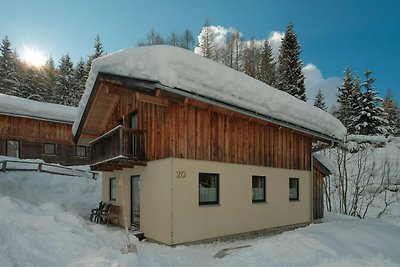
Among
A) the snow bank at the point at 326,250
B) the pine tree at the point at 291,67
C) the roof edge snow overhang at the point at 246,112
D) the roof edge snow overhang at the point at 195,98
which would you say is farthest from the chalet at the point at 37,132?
the pine tree at the point at 291,67

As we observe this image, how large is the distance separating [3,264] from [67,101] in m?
39.5

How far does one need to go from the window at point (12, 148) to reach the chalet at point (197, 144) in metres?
11.5

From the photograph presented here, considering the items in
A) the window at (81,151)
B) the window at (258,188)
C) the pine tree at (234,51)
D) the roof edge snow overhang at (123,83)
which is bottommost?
the window at (258,188)

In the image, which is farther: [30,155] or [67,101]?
[67,101]

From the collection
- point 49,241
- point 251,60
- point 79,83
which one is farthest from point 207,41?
point 49,241

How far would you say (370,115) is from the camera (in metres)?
33.2

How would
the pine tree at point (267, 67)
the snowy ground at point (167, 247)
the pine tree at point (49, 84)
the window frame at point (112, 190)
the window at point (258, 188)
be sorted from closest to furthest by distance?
the snowy ground at point (167, 247)
the window at point (258, 188)
the window frame at point (112, 190)
the pine tree at point (267, 67)
the pine tree at point (49, 84)

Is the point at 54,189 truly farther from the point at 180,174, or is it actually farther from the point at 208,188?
the point at 180,174

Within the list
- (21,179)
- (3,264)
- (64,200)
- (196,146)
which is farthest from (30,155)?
(3,264)

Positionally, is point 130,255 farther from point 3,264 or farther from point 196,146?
point 196,146

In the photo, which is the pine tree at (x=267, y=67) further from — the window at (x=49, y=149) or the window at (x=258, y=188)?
the window at (x=258, y=188)

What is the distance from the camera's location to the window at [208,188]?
10.3 meters

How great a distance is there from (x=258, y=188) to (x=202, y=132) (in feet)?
11.6

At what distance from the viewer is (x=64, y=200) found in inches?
658
